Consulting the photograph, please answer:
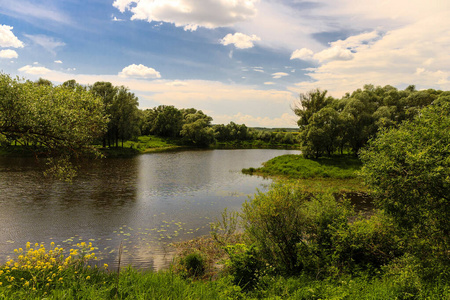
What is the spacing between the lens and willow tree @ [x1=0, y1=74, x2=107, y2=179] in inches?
528

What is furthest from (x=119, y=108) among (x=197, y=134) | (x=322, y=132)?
(x=322, y=132)

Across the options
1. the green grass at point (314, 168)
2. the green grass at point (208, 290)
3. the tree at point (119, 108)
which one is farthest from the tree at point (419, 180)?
the tree at point (119, 108)

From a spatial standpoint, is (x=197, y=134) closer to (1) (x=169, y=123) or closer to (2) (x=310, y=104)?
(1) (x=169, y=123)

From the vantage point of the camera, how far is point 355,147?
52938 millimetres

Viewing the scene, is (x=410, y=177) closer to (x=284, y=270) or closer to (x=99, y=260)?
(x=284, y=270)

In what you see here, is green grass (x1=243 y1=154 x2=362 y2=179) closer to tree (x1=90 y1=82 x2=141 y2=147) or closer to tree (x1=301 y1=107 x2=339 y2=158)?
tree (x1=301 y1=107 x2=339 y2=158)

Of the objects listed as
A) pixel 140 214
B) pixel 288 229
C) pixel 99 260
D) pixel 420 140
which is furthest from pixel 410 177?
pixel 140 214

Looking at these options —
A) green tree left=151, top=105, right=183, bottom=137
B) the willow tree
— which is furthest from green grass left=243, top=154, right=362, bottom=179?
green tree left=151, top=105, right=183, bottom=137

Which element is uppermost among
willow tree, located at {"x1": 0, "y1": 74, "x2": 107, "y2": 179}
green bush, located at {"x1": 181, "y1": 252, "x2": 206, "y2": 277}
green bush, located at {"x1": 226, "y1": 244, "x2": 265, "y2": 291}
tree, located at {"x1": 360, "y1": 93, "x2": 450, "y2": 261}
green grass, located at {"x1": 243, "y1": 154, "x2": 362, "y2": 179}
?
willow tree, located at {"x1": 0, "y1": 74, "x2": 107, "y2": 179}

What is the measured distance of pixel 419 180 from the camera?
1020 centimetres

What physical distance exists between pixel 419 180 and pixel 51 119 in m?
18.6

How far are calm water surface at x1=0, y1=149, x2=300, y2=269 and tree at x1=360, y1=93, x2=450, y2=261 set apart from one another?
40.6ft

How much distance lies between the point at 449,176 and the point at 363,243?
5.98 m

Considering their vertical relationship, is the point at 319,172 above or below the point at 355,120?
below
